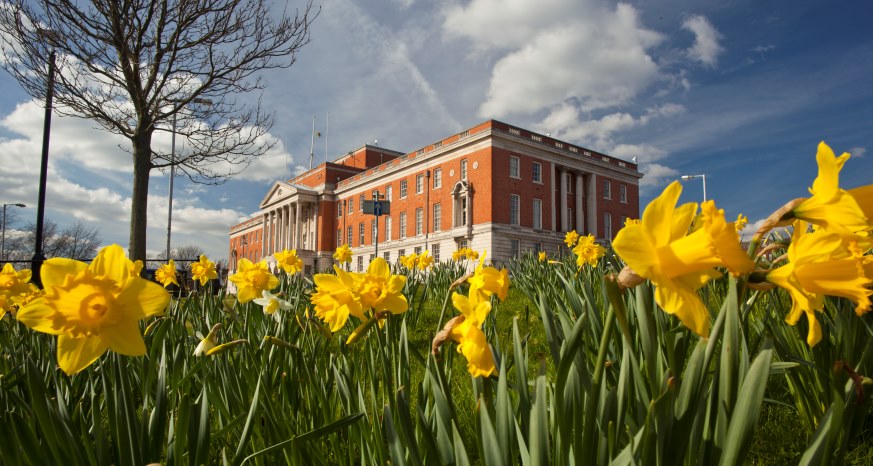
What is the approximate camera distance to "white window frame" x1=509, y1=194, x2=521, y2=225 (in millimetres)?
28031

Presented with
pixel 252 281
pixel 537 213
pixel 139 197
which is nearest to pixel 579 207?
pixel 537 213

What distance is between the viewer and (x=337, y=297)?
4.19 ft

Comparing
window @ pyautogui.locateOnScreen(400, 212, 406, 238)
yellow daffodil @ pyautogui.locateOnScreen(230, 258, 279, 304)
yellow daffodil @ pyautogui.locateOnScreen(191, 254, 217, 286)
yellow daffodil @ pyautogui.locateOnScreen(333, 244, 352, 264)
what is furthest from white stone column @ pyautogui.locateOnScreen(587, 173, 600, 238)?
yellow daffodil @ pyautogui.locateOnScreen(230, 258, 279, 304)

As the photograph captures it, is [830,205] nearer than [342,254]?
Yes

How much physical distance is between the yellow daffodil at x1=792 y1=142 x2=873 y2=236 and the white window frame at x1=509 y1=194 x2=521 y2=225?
90.4 feet

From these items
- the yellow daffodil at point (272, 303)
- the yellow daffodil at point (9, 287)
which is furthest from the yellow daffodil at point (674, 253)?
the yellow daffodil at point (9, 287)

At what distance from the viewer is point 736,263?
1.84 ft

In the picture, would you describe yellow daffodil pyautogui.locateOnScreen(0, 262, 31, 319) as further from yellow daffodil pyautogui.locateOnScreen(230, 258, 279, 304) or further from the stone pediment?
the stone pediment

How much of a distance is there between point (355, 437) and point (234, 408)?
0.43m

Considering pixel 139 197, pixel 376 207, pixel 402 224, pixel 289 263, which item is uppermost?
pixel 402 224

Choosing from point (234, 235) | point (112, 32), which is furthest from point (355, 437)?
point (234, 235)

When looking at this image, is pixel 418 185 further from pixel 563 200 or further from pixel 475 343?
pixel 475 343

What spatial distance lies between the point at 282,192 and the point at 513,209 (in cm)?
2342

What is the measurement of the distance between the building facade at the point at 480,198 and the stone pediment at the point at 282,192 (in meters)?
0.29
